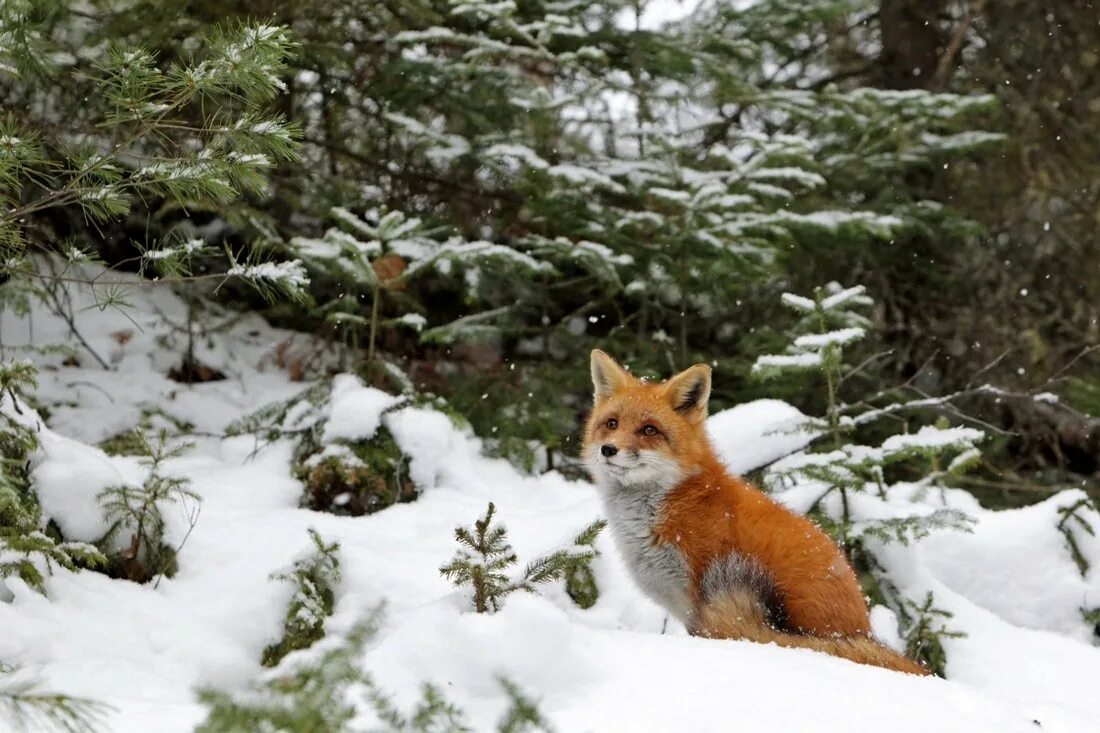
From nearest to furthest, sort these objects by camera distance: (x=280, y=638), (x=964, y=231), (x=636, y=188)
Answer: (x=280, y=638)
(x=636, y=188)
(x=964, y=231)

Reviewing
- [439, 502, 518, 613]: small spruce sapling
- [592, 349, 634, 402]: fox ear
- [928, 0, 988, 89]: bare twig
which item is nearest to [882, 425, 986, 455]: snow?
[592, 349, 634, 402]: fox ear

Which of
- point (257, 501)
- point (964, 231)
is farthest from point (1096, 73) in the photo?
point (257, 501)

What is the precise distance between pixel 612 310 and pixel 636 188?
165 centimetres

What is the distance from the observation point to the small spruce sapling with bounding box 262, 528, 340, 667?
4.50 meters

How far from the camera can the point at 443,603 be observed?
351 cm

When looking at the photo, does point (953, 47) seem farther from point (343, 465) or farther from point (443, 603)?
point (443, 603)

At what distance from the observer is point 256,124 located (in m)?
3.96

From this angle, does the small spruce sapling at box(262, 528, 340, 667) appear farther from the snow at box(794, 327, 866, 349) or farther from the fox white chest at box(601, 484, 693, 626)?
the snow at box(794, 327, 866, 349)

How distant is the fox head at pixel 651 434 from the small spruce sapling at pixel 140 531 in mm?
2177

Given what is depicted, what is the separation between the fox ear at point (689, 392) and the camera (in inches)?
188

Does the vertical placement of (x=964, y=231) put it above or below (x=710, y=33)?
below

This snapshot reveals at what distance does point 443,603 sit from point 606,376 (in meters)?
2.00

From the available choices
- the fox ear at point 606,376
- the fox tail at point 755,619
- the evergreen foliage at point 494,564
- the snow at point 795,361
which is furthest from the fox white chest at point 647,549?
the snow at point 795,361

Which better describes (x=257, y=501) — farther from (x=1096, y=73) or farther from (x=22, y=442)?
(x=1096, y=73)
